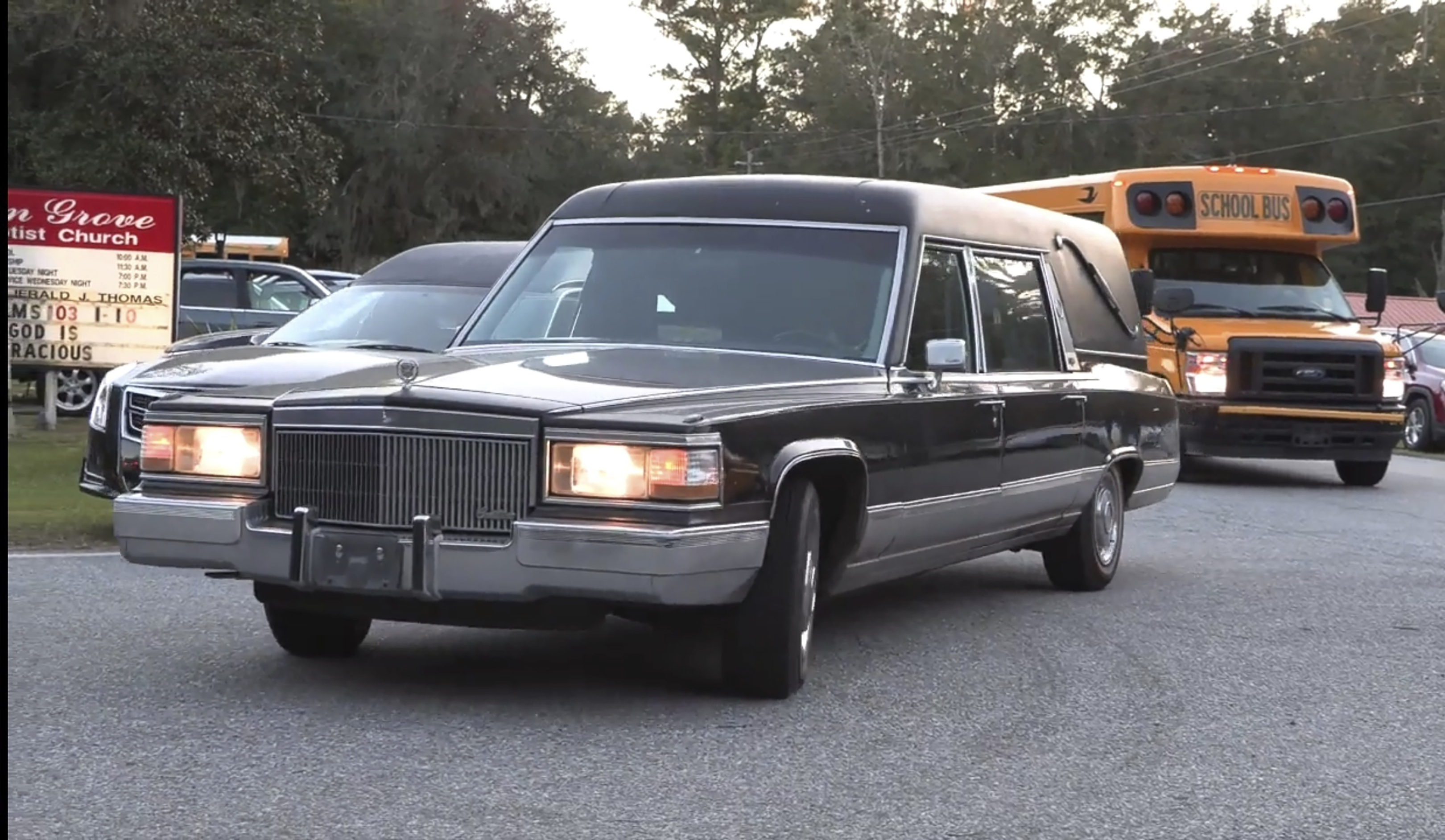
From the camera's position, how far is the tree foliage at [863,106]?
57062 mm

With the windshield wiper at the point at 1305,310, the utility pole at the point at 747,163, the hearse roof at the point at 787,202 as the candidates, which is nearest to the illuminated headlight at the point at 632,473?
the hearse roof at the point at 787,202

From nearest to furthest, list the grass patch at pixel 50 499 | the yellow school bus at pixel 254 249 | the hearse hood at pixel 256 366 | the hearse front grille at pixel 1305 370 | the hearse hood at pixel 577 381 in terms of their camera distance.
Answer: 1. the hearse hood at pixel 577 381
2. the hearse hood at pixel 256 366
3. the grass patch at pixel 50 499
4. the hearse front grille at pixel 1305 370
5. the yellow school bus at pixel 254 249

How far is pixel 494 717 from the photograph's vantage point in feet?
20.0

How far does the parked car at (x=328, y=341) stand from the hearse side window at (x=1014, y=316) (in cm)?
247

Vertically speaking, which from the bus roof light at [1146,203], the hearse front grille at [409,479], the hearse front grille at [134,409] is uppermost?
the bus roof light at [1146,203]

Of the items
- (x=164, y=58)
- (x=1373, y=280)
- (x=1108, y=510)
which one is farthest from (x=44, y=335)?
(x=164, y=58)

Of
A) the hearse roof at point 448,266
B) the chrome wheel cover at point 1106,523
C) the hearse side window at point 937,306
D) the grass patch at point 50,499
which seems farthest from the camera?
the hearse roof at point 448,266

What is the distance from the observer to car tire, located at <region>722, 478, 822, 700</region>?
6.22 meters

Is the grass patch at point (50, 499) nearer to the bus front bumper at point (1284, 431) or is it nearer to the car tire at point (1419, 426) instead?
the bus front bumper at point (1284, 431)

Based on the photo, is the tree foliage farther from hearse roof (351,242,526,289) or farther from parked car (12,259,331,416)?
hearse roof (351,242,526,289)

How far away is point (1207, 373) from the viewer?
1623 cm

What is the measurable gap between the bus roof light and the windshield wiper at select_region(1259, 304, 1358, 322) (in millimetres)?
1313

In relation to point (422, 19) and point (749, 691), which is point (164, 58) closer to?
point (749, 691)

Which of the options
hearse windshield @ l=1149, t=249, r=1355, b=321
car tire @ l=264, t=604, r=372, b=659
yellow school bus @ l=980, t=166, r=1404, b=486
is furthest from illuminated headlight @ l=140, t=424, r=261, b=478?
hearse windshield @ l=1149, t=249, r=1355, b=321
